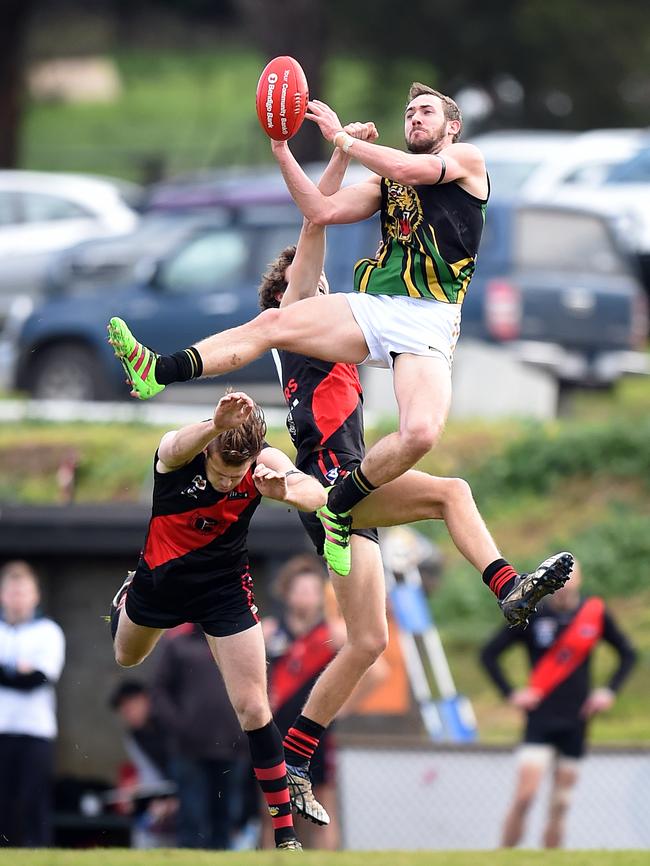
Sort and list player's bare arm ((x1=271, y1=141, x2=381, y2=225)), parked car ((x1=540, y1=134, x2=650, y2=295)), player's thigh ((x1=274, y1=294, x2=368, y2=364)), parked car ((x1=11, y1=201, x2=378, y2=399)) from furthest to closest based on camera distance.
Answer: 1. parked car ((x1=540, y1=134, x2=650, y2=295))
2. parked car ((x1=11, y1=201, x2=378, y2=399))
3. player's bare arm ((x1=271, y1=141, x2=381, y2=225))
4. player's thigh ((x1=274, y1=294, x2=368, y2=364))

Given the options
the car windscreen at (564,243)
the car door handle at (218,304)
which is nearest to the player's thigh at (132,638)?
the car door handle at (218,304)

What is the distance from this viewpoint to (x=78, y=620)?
1406 centimetres

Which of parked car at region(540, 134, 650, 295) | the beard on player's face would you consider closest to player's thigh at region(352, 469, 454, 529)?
the beard on player's face

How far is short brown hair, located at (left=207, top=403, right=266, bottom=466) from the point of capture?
8.05 meters

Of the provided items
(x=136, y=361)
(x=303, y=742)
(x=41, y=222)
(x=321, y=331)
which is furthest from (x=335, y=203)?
(x=41, y=222)

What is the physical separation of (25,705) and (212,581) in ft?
11.8

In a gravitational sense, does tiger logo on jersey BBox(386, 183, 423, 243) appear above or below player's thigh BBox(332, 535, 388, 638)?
above

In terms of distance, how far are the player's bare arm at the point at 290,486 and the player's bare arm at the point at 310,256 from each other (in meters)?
0.96

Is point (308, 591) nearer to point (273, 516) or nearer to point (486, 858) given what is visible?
point (273, 516)

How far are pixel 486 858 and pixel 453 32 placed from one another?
27347mm

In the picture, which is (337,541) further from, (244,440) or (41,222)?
(41,222)

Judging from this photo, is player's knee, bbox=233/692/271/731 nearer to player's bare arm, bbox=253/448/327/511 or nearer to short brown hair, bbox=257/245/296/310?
player's bare arm, bbox=253/448/327/511

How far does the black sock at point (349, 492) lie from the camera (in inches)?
328

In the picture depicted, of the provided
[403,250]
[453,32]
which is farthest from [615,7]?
[403,250]
